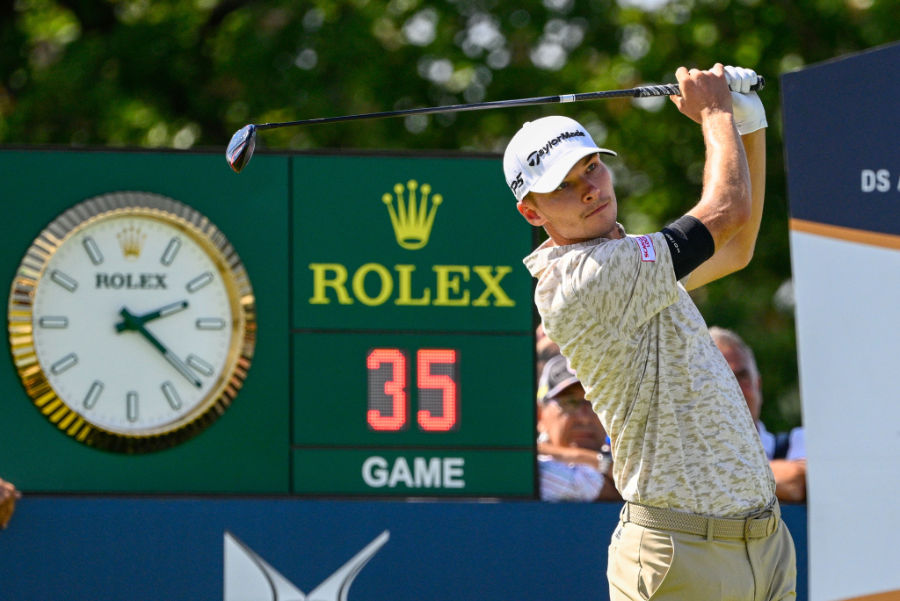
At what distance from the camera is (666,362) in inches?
134

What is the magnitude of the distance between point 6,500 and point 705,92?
3075 millimetres

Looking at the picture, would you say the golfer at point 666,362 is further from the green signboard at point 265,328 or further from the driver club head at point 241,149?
the green signboard at point 265,328

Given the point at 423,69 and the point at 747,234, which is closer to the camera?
the point at 747,234

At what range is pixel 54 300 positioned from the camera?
5.41 metres

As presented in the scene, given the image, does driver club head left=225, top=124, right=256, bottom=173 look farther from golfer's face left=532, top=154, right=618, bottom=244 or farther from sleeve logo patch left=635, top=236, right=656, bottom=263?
sleeve logo patch left=635, top=236, right=656, bottom=263

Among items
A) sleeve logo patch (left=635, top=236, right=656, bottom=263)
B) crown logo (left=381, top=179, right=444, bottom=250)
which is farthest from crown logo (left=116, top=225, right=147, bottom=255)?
sleeve logo patch (left=635, top=236, right=656, bottom=263)

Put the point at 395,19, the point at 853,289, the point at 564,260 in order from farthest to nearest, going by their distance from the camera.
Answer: the point at 395,19 → the point at 853,289 → the point at 564,260

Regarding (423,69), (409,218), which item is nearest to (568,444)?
(409,218)

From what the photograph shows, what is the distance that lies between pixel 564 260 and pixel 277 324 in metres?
2.29

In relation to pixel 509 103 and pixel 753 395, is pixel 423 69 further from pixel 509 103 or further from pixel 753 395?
pixel 509 103

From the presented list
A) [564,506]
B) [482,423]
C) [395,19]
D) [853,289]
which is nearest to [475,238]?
[482,423]

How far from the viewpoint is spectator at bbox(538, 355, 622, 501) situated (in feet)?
18.3

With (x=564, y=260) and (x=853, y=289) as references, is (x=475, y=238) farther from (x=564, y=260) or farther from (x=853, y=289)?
(x=564, y=260)

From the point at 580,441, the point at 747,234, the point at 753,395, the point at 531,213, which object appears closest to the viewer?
the point at 531,213
